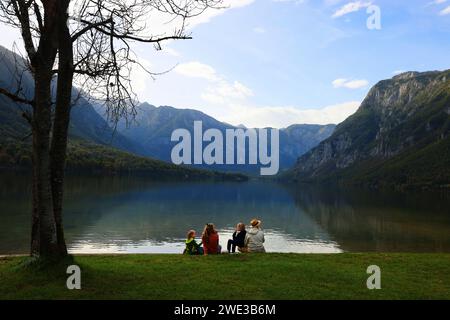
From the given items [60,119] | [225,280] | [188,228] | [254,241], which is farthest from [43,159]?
[188,228]

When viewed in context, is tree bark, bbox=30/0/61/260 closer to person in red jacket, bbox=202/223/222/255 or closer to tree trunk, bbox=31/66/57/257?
tree trunk, bbox=31/66/57/257

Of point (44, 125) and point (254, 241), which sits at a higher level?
point (44, 125)

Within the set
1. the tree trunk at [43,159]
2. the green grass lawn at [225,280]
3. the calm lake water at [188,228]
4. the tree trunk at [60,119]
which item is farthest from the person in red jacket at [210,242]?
the calm lake water at [188,228]

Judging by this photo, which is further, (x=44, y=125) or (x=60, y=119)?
(x=60, y=119)

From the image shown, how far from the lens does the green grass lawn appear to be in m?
11.9

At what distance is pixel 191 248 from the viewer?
2066 centimetres

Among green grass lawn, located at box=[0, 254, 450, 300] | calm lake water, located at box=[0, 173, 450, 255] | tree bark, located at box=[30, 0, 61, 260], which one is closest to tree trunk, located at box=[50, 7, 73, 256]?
tree bark, located at box=[30, 0, 61, 260]

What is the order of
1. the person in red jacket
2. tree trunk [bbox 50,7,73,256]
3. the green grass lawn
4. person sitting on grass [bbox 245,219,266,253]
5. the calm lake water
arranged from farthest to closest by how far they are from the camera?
1. the calm lake water
2. person sitting on grass [bbox 245,219,266,253]
3. the person in red jacket
4. tree trunk [bbox 50,7,73,256]
5. the green grass lawn

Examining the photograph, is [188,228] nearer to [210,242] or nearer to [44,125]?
[210,242]

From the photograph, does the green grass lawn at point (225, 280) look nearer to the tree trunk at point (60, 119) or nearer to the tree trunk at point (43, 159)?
the tree trunk at point (43, 159)

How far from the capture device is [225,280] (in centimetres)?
1353

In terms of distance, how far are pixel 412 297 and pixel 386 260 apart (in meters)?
6.50
